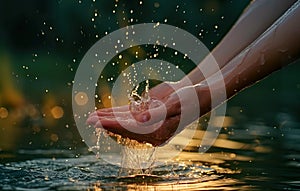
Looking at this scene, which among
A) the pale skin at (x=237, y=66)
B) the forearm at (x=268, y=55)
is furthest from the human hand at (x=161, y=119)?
the forearm at (x=268, y=55)

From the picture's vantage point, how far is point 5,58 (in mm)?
13227

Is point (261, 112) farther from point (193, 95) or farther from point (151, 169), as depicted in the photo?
point (193, 95)

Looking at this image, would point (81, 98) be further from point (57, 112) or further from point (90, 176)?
point (90, 176)

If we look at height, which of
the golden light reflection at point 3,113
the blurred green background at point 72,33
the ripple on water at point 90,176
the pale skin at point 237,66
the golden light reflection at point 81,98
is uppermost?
the blurred green background at point 72,33

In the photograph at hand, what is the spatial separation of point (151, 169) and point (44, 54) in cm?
1089

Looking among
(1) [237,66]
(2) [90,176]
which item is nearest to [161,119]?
(1) [237,66]

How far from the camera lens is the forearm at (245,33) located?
14.7 ft

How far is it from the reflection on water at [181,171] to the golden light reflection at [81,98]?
3193mm

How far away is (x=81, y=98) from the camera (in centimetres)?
966

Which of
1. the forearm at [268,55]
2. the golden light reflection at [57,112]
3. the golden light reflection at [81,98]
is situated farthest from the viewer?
the golden light reflection at [81,98]

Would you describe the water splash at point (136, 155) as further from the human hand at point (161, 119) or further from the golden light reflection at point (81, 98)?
the golden light reflection at point (81, 98)

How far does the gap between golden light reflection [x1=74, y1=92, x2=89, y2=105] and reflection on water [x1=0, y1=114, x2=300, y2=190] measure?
3193mm

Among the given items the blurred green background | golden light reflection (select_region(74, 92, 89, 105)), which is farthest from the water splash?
the blurred green background

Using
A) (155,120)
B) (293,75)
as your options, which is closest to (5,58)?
(293,75)
